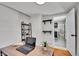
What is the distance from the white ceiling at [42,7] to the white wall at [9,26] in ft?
0.31

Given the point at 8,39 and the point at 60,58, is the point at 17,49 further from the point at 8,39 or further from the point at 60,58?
the point at 60,58

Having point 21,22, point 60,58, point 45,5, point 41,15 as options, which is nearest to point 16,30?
point 21,22

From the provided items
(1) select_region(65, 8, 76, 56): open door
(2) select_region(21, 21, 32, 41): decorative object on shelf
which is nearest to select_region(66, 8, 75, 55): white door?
(1) select_region(65, 8, 76, 56): open door

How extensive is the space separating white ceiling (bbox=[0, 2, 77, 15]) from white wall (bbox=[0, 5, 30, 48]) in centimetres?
9

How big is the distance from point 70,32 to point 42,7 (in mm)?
Answer: 488

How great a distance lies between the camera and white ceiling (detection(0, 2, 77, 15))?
3.28ft

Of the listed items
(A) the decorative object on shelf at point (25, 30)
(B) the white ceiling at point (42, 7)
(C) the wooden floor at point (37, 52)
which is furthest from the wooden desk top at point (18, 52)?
(B) the white ceiling at point (42, 7)

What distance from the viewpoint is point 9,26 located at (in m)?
1.02

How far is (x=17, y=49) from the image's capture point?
107 centimetres

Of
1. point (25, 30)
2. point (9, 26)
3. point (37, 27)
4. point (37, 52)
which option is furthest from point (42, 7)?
point (37, 52)

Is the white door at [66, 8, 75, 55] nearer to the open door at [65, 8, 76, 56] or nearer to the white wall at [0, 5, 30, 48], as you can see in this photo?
the open door at [65, 8, 76, 56]

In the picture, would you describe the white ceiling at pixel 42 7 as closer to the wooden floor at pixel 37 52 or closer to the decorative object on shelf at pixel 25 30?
the decorative object on shelf at pixel 25 30

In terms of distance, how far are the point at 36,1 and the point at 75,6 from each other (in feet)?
1.60

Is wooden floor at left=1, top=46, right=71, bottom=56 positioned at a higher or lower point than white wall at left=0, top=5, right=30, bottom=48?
lower
